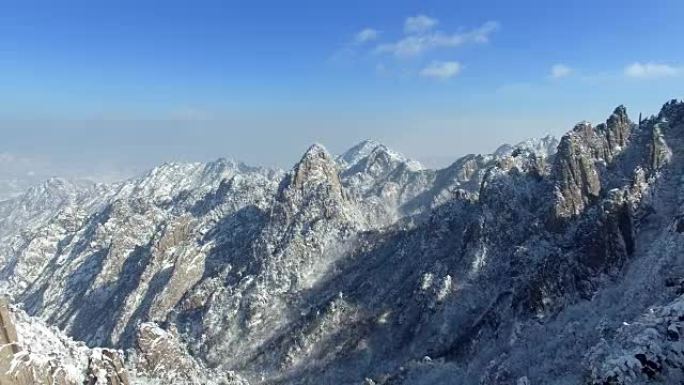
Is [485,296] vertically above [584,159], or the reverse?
[584,159]

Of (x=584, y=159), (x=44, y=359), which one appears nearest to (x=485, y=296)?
(x=584, y=159)

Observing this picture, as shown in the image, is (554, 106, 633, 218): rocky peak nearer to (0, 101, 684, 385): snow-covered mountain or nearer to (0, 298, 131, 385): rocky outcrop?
(0, 101, 684, 385): snow-covered mountain

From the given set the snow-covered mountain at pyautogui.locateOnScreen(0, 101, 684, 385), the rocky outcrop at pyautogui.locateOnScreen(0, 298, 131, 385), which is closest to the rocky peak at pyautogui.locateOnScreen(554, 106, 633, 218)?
the snow-covered mountain at pyautogui.locateOnScreen(0, 101, 684, 385)

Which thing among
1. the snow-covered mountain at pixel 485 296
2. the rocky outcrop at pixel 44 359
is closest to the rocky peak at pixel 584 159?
the snow-covered mountain at pixel 485 296

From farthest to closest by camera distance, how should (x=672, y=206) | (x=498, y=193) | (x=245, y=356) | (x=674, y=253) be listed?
1. (x=245, y=356)
2. (x=498, y=193)
3. (x=672, y=206)
4. (x=674, y=253)

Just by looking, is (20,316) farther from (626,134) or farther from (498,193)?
(626,134)

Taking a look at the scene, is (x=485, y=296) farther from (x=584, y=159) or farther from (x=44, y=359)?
(x=44, y=359)

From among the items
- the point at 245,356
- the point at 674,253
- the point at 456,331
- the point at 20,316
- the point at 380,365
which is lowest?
the point at 245,356

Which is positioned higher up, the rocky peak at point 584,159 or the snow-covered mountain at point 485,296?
the rocky peak at point 584,159

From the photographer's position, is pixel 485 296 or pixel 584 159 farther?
pixel 584 159

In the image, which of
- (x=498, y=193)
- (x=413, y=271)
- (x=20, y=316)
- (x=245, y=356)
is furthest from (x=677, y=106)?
(x=20, y=316)

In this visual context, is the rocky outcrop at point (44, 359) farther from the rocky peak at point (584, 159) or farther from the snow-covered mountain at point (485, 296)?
the rocky peak at point (584, 159)
